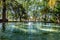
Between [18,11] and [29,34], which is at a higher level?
[18,11]

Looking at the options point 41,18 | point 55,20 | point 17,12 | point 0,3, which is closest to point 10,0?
point 0,3

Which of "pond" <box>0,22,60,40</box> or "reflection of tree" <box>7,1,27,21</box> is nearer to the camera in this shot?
"pond" <box>0,22,60,40</box>

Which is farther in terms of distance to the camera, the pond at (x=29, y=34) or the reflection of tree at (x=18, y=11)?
the reflection of tree at (x=18, y=11)

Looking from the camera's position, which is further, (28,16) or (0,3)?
(28,16)

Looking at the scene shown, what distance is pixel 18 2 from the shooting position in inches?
934

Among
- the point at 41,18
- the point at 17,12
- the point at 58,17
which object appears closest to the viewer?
the point at 58,17

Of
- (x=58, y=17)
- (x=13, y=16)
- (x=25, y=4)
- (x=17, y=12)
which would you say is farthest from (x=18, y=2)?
(x=58, y=17)

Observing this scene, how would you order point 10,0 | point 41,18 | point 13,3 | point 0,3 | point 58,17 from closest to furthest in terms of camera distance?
point 0,3, point 10,0, point 13,3, point 58,17, point 41,18

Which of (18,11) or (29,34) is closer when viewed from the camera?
(29,34)

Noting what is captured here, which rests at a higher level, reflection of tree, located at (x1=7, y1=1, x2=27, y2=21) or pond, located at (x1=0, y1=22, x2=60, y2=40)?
reflection of tree, located at (x1=7, y1=1, x2=27, y2=21)

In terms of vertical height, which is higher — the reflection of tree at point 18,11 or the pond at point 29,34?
the reflection of tree at point 18,11

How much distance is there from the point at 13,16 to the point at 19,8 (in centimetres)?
291

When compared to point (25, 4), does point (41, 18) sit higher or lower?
lower

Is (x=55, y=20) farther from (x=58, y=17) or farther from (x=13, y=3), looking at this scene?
(x=13, y=3)
